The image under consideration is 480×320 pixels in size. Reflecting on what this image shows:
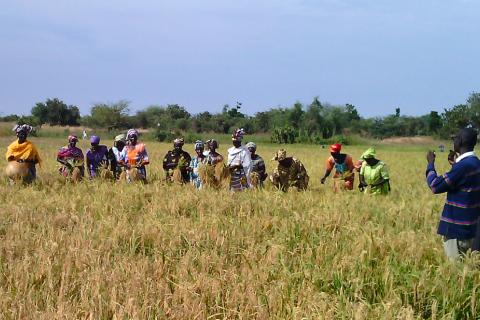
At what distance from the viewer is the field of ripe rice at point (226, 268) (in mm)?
3275

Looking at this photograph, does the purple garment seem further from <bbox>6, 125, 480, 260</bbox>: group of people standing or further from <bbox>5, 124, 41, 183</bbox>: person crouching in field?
<bbox>5, 124, 41, 183</bbox>: person crouching in field

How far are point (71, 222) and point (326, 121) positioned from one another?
64142 mm

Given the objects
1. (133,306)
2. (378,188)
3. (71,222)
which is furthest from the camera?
(378,188)

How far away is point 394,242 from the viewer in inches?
176

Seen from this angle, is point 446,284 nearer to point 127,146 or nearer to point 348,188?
point 348,188

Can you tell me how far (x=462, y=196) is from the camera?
15.5 ft

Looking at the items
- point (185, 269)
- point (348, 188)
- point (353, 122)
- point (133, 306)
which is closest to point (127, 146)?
point (348, 188)

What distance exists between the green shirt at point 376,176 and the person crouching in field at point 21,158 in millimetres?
6248

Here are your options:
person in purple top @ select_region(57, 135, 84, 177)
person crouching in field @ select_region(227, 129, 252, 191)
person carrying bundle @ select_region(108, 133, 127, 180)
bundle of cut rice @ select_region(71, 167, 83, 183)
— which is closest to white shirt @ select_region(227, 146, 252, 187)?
person crouching in field @ select_region(227, 129, 252, 191)

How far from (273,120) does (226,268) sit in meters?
65.4

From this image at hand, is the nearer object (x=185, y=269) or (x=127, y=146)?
(x=185, y=269)

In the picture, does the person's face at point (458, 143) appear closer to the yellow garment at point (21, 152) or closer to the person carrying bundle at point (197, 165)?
the person carrying bundle at point (197, 165)

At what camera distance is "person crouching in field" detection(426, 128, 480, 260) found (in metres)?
4.66

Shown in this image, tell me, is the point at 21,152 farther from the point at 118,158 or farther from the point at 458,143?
the point at 458,143
